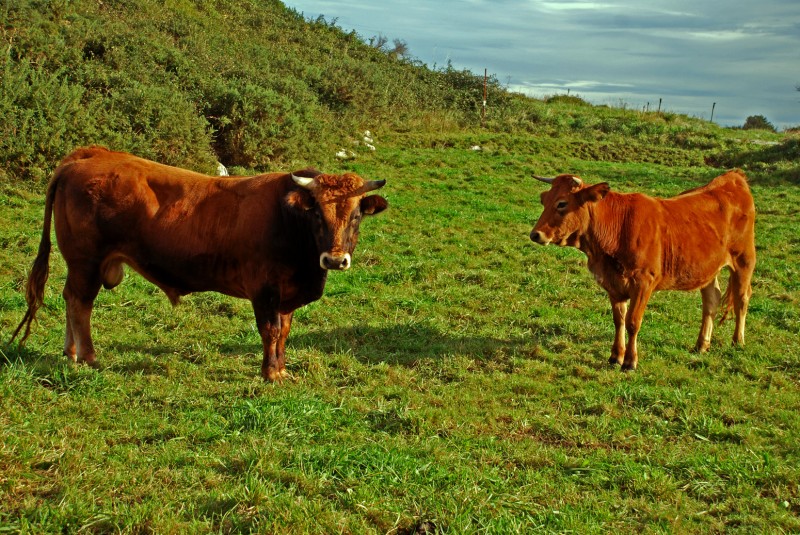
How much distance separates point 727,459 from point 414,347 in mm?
3571

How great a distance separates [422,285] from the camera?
10.4 metres

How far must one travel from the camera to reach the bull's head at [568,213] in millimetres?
7723

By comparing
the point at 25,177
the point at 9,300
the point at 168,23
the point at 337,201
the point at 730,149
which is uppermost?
the point at 168,23

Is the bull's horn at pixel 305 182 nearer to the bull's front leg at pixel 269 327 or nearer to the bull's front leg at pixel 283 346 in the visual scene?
the bull's front leg at pixel 269 327

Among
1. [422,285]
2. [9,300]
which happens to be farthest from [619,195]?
[9,300]

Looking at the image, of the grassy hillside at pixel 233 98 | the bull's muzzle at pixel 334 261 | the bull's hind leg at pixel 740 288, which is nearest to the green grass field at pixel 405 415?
the bull's hind leg at pixel 740 288

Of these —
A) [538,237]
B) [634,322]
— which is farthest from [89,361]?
[634,322]

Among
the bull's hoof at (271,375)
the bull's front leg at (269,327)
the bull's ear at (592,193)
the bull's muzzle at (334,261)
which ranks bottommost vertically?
the bull's hoof at (271,375)

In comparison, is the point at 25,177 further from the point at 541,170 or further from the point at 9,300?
the point at 541,170

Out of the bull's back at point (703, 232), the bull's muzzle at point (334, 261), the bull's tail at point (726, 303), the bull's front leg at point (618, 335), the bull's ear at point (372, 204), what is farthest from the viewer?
the bull's tail at point (726, 303)

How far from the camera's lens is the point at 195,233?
6418 mm

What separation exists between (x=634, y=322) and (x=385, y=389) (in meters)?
3.02

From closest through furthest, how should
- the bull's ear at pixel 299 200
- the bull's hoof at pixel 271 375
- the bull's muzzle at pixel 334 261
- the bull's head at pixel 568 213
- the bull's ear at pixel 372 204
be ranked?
the bull's muzzle at pixel 334 261 → the bull's ear at pixel 299 200 → the bull's hoof at pixel 271 375 → the bull's ear at pixel 372 204 → the bull's head at pixel 568 213

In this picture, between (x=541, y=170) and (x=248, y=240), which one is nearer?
(x=248, y=240)
